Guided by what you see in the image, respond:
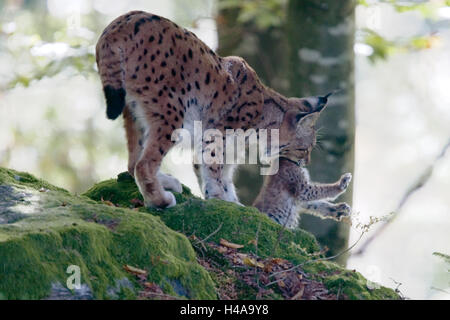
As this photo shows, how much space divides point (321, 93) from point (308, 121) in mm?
443

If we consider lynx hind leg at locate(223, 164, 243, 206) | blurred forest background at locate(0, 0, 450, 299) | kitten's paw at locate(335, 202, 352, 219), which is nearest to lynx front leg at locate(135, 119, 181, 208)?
lynx hind leg at locate(223, 164, 243, 206)

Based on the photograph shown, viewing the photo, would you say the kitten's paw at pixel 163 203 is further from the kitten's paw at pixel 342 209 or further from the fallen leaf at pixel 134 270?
the kitten's paw at pixel 342 209

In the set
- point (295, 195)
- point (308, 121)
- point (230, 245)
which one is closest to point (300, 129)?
point (308, 121)

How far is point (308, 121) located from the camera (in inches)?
302

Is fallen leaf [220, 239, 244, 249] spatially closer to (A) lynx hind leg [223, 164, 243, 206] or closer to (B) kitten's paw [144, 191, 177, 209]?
(B) kitten's paw [144, 191, 177, 209]

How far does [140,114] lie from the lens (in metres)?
6.21

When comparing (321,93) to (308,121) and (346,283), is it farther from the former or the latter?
(346,283)

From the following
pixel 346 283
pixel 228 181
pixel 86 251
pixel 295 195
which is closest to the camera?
pixel 86 251

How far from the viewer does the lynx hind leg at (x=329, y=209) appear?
25.6 ft

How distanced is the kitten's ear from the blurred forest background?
0.16m

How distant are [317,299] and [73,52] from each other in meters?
5.59

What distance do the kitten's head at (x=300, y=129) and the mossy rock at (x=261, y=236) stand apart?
6.85ft
